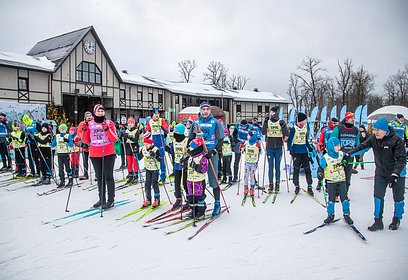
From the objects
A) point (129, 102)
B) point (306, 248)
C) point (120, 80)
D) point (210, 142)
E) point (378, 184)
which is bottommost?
point (306, 248)

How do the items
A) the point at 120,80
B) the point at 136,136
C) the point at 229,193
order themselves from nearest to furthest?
the point at 229,193
the point at 136,136
the point at 120,80

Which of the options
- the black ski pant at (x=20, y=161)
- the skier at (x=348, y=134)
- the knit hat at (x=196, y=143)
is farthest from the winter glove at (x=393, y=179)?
the black ski pant at (x=20, y=161)

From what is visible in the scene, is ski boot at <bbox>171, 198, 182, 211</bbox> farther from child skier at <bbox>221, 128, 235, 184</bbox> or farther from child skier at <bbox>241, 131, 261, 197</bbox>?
child skier at <bbox>221, 128, 235, 184</bbox>

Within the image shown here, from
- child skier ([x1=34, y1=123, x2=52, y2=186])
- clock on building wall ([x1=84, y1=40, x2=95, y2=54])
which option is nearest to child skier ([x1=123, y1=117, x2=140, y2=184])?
child skier ([x1=34, y1=123, x2=52, y2=186])

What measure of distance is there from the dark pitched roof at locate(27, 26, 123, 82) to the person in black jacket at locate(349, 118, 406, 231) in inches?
878

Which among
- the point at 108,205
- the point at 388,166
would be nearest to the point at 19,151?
the point at 108,205

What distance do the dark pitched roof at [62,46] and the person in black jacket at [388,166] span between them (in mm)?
22292

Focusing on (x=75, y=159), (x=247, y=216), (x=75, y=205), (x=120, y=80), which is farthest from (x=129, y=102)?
(x=247, y=216)

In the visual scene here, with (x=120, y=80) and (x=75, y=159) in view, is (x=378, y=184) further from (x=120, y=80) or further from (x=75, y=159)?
(x=120, y=80)

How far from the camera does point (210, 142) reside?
5039 mm

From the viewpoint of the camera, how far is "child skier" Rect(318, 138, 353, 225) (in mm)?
4480

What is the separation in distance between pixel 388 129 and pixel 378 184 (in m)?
0.93

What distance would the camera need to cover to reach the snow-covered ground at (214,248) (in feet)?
10.2

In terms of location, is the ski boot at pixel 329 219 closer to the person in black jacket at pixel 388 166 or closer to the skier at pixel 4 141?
the person in black jacket at pixel 388 166
